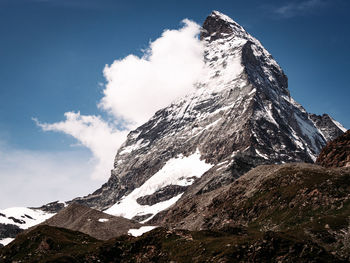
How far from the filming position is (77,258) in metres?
66.6

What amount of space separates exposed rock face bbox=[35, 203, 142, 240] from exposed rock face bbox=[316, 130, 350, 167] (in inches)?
2341

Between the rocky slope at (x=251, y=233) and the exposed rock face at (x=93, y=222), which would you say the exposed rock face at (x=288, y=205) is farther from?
the exposed rock face at (x=93, y=222)

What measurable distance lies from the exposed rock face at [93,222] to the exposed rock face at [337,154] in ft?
195

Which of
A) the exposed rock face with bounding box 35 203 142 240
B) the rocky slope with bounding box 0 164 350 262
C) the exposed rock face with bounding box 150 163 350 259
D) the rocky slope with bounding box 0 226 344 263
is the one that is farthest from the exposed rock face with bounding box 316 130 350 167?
the exposed rock face with bounding box 35 203 142 240

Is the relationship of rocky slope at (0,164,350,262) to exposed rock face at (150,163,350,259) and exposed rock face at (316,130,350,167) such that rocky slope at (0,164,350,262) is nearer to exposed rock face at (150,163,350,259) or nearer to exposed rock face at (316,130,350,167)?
exposed rock face at (150,163,350,259)

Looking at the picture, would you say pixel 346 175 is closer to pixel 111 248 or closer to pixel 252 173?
pixel 252 173

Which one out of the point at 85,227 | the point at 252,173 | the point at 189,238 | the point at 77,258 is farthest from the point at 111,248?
the point at 85,227

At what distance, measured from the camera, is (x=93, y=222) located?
5699 inches

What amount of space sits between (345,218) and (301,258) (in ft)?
75.5

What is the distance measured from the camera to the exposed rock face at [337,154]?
121562 mm

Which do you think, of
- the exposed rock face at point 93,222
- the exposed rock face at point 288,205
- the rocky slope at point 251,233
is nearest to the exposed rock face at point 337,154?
the exposed rock face at point 288,205

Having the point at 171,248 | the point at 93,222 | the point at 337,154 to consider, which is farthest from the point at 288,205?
the point at 93,222

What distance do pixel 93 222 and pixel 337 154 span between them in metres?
78.1

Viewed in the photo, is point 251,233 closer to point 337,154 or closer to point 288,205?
point 288,205
